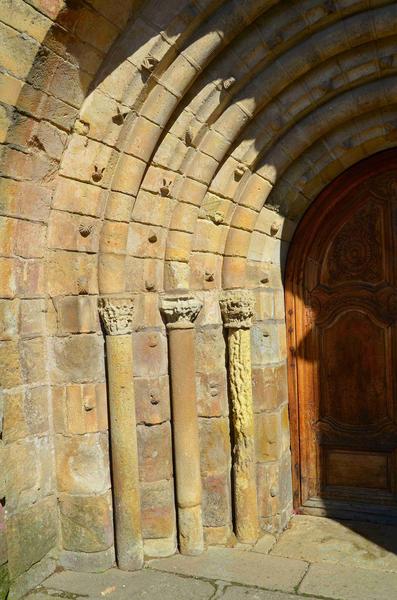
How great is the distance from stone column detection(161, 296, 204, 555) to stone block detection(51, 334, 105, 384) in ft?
1.93

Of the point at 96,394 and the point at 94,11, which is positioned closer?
the point at 94,11

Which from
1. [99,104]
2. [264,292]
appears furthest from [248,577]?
[99,104]

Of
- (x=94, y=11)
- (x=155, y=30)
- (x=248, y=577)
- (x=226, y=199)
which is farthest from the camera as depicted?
(x=226, y=199)

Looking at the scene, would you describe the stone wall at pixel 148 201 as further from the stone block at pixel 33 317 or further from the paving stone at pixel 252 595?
the paving stone at pixel 252 595

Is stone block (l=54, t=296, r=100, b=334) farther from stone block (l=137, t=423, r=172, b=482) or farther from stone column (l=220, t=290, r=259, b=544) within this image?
stone column (l=220, t=290, r=259, b=544)

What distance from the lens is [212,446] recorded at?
160 inches

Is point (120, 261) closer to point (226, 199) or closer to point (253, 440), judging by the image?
point (226, 199)

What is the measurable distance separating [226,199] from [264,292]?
2.56ft

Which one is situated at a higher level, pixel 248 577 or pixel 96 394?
pixel 96 394

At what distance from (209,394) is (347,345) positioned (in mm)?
1222

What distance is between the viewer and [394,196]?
431 centimetres

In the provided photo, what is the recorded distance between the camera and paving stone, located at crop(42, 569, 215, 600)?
11.1ft

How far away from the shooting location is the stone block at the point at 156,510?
383 centimetres

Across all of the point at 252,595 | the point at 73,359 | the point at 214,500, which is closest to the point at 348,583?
the point at 252,595
